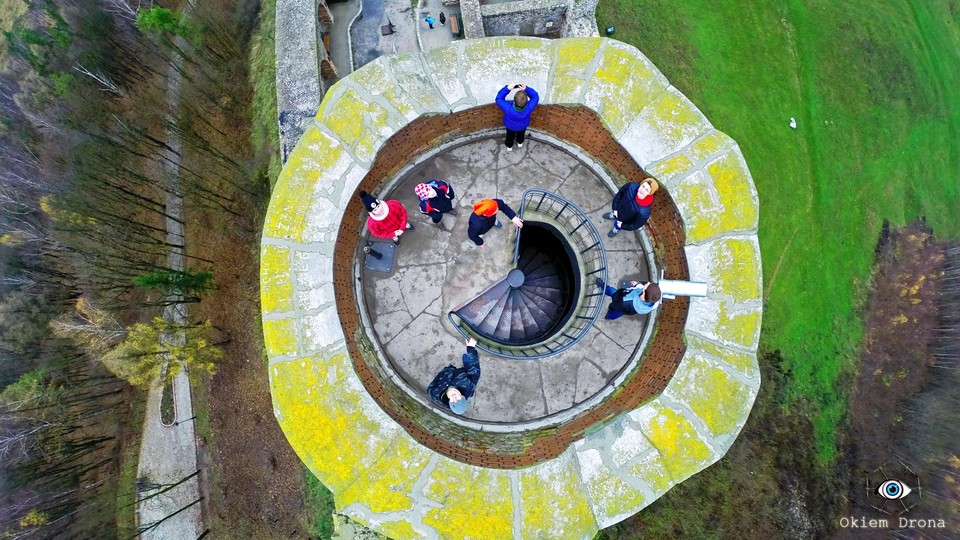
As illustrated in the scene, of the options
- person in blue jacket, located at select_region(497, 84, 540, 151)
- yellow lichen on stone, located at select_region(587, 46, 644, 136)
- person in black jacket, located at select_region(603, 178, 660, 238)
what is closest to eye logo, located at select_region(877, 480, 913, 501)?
person in black jacket, located at select_region(603, 178, 660, 238)

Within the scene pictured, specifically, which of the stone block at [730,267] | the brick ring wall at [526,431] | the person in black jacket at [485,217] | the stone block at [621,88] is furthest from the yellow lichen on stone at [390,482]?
the stone block at [621,88]

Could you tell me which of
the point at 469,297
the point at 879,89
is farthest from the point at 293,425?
the point at 879,89

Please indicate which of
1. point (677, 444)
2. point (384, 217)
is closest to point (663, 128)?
point (384, 217)

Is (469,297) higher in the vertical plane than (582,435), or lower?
higher

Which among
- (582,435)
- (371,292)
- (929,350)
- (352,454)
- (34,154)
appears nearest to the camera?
(352,454)

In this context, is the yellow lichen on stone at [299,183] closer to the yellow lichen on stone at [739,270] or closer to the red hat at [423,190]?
the red hat at [423,190]

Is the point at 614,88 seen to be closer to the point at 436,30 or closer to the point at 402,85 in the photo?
the point at 402,85

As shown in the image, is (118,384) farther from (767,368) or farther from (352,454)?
(767,368)
